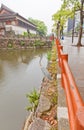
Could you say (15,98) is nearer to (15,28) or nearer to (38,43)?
(38,43)

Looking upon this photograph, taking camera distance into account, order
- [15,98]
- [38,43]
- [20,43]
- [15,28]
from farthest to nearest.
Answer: [15,28] → [38,43] → [20,43] → [15,98]

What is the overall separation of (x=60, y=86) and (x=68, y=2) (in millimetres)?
13397

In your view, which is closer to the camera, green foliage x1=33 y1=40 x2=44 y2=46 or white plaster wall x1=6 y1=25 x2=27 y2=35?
green foliage x1=33 y1=40 x2=44 y2=46

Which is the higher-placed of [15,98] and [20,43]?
[20,43]

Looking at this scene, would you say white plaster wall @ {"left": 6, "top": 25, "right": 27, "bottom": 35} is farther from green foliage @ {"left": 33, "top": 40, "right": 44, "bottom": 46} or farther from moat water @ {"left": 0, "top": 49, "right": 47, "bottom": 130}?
moat water @ {"left": 0, "top": 49, "right": 47, "bottom": 130}

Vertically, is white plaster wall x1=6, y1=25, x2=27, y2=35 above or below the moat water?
above

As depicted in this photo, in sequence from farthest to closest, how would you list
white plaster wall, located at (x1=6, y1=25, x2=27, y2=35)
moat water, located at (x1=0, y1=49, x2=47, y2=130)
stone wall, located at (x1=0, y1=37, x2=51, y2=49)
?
white plaster wall, located at (x1=6, y1=25, x2=27, y2=35) < stone wall, located at (x1=0, y1=37, x2=51, y2=49) < moat water, located at (x1=0, y1=49, x2=47, y2=130)

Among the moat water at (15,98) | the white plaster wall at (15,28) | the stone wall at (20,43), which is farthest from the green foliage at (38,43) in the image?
the moat water at (15,98)

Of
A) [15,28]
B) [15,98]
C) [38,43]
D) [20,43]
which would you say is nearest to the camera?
[15,98]

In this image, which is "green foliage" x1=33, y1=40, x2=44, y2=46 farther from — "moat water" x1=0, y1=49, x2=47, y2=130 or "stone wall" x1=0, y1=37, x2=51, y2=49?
"moat water" x1=0, y1=49, x2=47, y2=130

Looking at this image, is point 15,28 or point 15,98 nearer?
point 15,98

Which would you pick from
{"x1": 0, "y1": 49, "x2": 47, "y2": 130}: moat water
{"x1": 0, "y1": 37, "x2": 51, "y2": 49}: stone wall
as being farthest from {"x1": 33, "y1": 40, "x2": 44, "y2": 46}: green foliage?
{"x1": 0, "y1": 49, "x2": 47, "y2": 130}: moat water

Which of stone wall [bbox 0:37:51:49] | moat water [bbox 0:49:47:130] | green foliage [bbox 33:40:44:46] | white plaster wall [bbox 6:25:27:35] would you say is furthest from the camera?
white plaster wall [bbox 6:25:27:35]

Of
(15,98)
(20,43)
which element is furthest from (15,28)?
(15,98)
